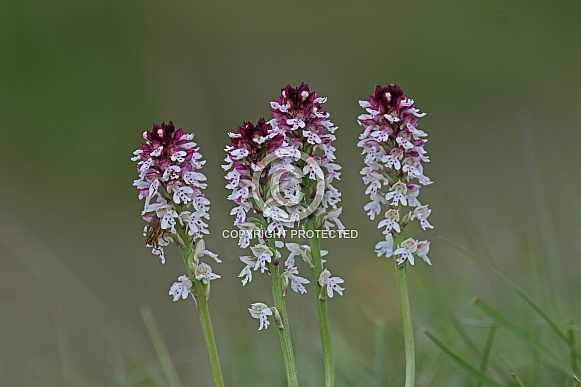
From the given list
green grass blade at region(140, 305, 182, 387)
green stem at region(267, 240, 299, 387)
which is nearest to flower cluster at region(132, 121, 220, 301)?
green stem at region(267, 240, 299, 387)

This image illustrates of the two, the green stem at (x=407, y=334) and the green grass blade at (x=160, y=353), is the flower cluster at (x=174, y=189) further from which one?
the green grass blade at (x=160, y=353)

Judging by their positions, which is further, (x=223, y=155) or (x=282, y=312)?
(x=223, y=155)

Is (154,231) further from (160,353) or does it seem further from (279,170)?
(160,353)

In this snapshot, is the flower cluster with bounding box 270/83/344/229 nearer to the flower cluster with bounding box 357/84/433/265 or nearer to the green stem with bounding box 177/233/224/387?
the flower cluster with bounding box 357/84/433/265

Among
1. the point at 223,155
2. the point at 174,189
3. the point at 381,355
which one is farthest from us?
the point at 223,155
